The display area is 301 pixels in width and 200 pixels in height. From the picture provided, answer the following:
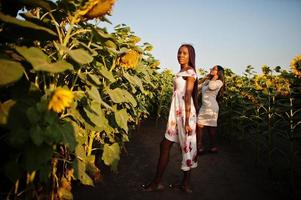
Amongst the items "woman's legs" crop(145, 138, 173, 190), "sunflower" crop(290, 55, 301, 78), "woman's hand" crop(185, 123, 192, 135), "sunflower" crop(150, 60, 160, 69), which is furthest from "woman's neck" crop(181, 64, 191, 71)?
"sunflower" crop(150, 60, 160, 69)

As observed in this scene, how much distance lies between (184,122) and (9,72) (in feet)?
7.22

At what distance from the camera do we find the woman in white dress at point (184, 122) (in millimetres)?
3096

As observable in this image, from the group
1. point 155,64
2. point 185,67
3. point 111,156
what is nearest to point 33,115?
point 111,156

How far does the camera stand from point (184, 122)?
123 inches

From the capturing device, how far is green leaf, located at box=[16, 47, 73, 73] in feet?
4.12

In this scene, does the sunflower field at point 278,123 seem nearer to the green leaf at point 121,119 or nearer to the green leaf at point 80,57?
the green leaf at point 121,119

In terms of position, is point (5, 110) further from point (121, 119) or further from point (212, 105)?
point (212, 105)

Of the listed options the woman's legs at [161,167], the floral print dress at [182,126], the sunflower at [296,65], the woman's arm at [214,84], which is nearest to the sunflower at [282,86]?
the sunflower at [296,65]

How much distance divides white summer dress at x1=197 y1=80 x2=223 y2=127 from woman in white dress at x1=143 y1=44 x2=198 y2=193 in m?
1.80

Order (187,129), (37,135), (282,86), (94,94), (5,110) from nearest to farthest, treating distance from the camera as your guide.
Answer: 1. (37,135)
2. (5,110)
3. (94,94)
4. (187,129)
5. (282,86)

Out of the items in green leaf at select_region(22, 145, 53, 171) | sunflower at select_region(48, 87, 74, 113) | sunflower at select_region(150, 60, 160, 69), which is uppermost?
sunflower at select_region(150, 60, 160, 69)

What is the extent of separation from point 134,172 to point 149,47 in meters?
1.93

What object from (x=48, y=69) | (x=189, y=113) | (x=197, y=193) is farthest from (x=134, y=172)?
(x=48, y=69)

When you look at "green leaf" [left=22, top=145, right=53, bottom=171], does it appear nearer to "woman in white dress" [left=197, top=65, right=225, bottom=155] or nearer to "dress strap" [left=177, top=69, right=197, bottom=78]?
"dress strap" [left=177, top=69, right=197, bottom=78]
